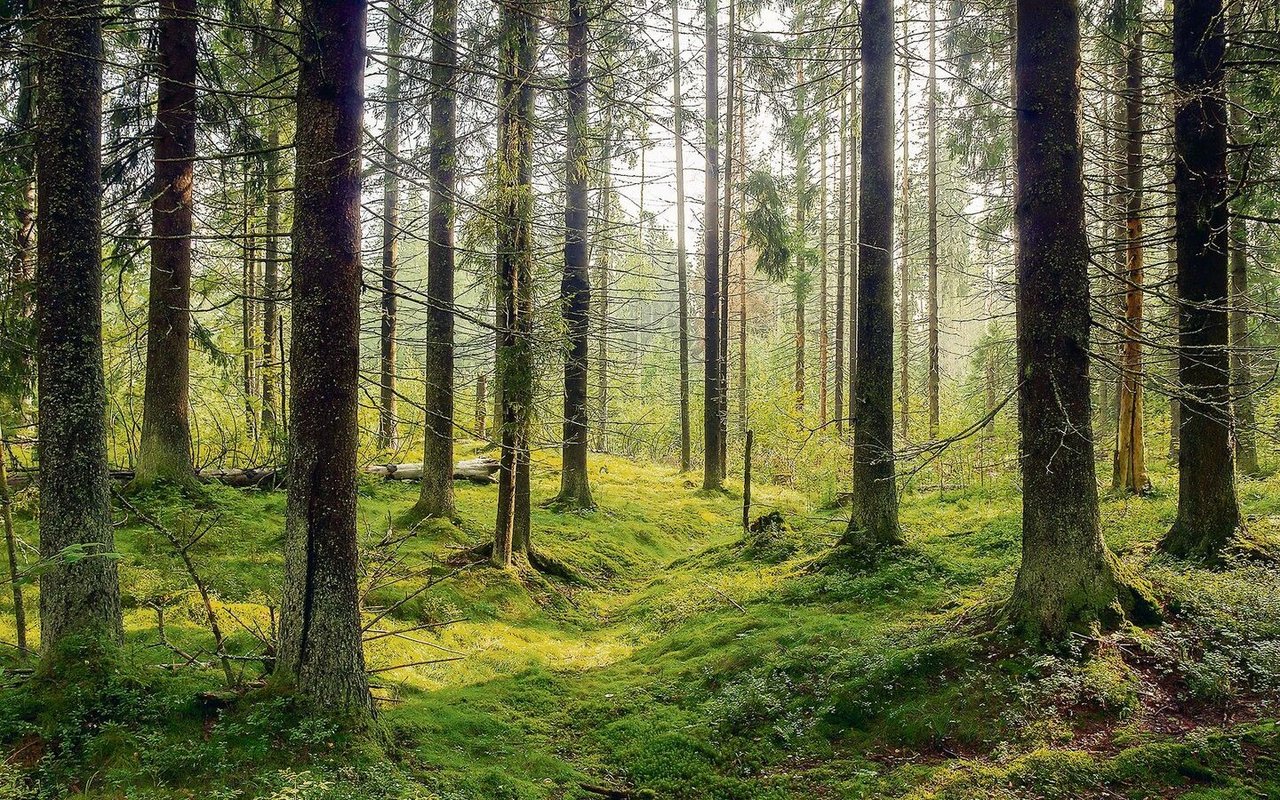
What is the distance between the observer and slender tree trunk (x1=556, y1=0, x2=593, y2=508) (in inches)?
375

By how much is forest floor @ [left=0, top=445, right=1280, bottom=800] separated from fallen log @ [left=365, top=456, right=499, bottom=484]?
3.69 metres

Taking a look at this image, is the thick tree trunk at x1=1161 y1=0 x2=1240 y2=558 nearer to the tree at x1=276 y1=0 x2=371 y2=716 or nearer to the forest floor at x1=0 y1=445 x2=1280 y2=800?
the forest floor at x1=0 y1=445 x2=1280 y2=800

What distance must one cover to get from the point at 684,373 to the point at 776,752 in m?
15.6

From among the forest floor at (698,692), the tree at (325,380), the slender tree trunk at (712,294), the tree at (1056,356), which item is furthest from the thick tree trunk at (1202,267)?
the slender tree trunk at (712,294)

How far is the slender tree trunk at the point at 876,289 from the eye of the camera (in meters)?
8.27

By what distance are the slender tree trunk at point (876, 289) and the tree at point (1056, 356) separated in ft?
9.77

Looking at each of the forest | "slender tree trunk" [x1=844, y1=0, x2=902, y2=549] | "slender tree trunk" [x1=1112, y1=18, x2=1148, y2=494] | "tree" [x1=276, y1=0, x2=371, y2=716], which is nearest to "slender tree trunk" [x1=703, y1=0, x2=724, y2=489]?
the forest

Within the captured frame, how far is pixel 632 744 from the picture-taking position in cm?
536

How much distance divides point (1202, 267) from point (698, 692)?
6.63 metres

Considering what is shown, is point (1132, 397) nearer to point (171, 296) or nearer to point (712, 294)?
point (712, 294)

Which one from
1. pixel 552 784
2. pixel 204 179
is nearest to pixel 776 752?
pixel 552 784

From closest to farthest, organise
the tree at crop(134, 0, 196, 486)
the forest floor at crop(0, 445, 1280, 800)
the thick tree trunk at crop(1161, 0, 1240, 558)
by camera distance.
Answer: the forest floor at crop(0, 445, 1280, 800)
the thick tree trunk at crop(1161, 0, 1240, 558)
the tree at crop(134, 0, 196, 486)

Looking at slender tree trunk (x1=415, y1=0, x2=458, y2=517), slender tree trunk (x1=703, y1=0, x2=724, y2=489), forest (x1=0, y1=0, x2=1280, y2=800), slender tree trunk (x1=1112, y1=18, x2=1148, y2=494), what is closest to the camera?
forest (x1=0, y1=0, x2=1280, y2=800)

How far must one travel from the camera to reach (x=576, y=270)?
10.3 meters
